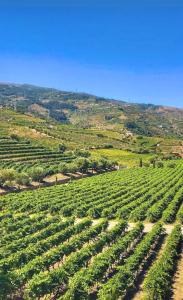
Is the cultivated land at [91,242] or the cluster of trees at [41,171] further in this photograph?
the cluster of trees at [41,171]

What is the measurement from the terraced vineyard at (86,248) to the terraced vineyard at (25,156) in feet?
161

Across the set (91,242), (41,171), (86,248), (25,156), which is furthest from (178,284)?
(25,156)

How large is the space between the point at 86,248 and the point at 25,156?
122913 mm

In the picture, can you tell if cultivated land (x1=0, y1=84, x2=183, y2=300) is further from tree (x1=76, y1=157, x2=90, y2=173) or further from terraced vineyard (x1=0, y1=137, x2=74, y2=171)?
tree (x1=76, y1=157, x2=90, y2=173)

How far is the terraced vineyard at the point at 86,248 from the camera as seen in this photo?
42875 millimetres

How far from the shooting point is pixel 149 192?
11056 centimetres

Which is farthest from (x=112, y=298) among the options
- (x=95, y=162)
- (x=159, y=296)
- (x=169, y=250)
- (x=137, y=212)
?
(x=95, y=162)

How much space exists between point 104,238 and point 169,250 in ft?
30.9

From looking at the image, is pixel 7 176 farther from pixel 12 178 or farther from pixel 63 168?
pixel 63 168

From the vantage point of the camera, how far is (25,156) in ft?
568

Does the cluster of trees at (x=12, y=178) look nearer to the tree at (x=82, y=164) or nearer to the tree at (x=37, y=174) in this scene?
the tree at (x=37, y=174)

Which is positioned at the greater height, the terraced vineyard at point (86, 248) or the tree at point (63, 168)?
the terraced vineyard at point (86, 248)

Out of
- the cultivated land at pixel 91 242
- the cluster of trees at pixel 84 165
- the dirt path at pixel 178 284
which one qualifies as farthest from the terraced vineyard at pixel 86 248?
the cluster of trees at pixel 84 165

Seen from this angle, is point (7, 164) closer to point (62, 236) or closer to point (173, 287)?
point (62, 236)
